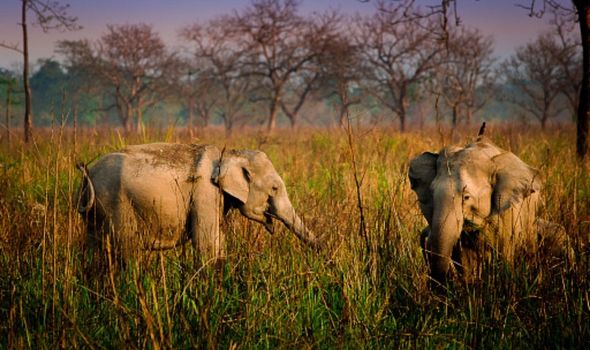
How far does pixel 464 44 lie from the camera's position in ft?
121

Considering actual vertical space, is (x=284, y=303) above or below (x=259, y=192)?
below

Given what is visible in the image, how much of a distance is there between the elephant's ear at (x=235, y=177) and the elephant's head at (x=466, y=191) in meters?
1.38

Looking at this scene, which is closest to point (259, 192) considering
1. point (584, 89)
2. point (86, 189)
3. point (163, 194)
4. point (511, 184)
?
point (163, 194)

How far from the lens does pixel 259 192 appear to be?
418 cm

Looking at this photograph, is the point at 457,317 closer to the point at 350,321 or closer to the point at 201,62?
the point at 350,321

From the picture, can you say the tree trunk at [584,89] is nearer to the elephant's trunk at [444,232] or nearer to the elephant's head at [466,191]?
the elephant's head at [466,191]

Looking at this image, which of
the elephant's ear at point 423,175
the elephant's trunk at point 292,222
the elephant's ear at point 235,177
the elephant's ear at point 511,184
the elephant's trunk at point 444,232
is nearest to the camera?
the elephant's trunk at point 444,232

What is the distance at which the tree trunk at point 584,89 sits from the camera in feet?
26.8

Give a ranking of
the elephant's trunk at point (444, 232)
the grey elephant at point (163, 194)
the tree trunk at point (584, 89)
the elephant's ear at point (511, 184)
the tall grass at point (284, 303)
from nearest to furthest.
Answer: the tall grass at point (284, 303)
the elephant's trunk at point (444, 232)
the elephant's ear at point (511, 184)
the grey elephant at point (163, 194)
the tree trunk at point (584, 89)

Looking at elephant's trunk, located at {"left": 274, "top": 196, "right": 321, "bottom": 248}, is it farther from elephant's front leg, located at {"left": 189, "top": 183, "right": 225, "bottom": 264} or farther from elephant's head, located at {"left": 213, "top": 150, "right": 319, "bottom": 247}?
elephant's front leg, located at {"left": 189, "top": 183, "right": 225, "bottom": 264}

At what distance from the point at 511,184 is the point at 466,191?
0.32 meters

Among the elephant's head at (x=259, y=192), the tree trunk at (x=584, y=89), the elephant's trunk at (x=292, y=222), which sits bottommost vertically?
the elephant's trunk at (x=292, y=222)

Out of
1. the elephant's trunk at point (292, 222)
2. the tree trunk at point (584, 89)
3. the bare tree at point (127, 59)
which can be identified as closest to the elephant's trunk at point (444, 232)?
the elephant's trunk at point (292, 222)

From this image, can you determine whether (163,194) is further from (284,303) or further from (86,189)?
(284,303)
